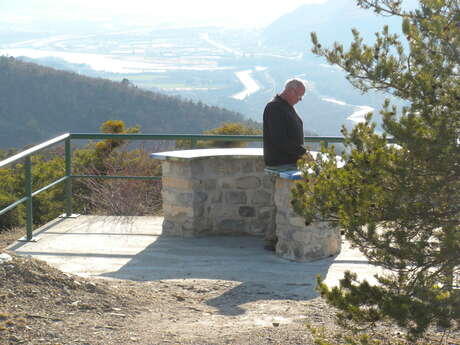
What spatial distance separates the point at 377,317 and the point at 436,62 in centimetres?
120

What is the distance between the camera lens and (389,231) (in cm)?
346

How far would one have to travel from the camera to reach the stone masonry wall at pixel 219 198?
25.6 ft

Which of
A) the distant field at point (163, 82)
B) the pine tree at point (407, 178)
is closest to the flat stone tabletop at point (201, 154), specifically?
the pine tree at point (407, 178)

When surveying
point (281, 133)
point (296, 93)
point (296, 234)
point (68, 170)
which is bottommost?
point (296, 234)

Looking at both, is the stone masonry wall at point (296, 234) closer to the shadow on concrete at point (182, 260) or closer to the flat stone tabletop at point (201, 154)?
the shadow on concrete at point (182, 260)

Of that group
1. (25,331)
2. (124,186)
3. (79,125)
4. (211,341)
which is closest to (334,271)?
(211,341)

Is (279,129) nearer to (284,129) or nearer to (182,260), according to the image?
(284,129)

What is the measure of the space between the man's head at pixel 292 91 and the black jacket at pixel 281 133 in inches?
1.9

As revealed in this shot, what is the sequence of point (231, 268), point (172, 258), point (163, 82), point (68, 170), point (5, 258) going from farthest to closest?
point (163, 82), point (68, 170), point (172, 258), point (231, 268), point (5, 258)

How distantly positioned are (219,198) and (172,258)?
116 cm

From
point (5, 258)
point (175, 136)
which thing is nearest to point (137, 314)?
point (5, 258)

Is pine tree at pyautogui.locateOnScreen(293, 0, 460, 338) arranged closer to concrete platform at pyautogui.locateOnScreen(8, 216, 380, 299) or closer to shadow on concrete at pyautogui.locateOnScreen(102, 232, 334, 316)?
shadow on concrete at pyautogui.locateOnScreen(102, 232, 334, 316)

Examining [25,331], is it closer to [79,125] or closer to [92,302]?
[92,302]

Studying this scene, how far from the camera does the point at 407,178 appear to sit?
11.0ft
